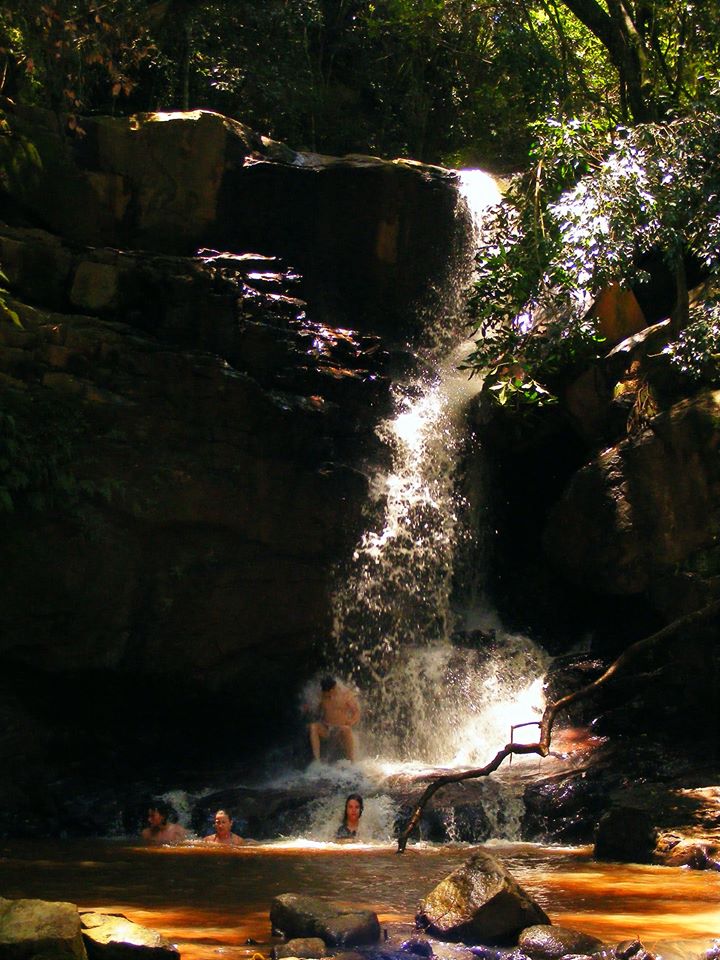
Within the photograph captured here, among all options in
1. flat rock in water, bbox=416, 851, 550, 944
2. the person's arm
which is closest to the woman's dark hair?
the person's arm

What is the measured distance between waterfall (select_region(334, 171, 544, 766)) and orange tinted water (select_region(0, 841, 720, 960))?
3.27 meters

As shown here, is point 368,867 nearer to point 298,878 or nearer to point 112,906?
point 298,878

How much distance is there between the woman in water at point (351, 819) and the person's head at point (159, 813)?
64.9 inches

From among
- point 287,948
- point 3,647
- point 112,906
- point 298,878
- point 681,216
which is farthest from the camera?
point 3,647

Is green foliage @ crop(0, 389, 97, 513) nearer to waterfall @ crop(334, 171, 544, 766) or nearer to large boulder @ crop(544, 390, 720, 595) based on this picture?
waterfall @ crop(334, 171, 544, 766)

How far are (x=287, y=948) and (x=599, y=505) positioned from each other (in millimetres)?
8371

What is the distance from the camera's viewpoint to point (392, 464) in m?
14.5

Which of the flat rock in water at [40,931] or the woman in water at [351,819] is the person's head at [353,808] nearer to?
the woman in water at [351,819]

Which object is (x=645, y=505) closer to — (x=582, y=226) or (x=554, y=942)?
(x=582, y=226)

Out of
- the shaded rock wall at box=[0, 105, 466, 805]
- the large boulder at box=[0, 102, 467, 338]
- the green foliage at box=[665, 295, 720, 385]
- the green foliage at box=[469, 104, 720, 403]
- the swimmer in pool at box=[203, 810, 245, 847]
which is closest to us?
the swimmer in pool at box=[203, 810, 245, 847]

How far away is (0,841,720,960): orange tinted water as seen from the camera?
6.10m

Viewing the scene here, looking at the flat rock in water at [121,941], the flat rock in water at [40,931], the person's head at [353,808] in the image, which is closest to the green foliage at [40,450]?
the person's head at [353,808]

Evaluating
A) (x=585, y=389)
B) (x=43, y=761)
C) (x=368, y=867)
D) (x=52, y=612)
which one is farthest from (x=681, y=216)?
(x=43, y=761)

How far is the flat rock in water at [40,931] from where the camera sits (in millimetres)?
4574
